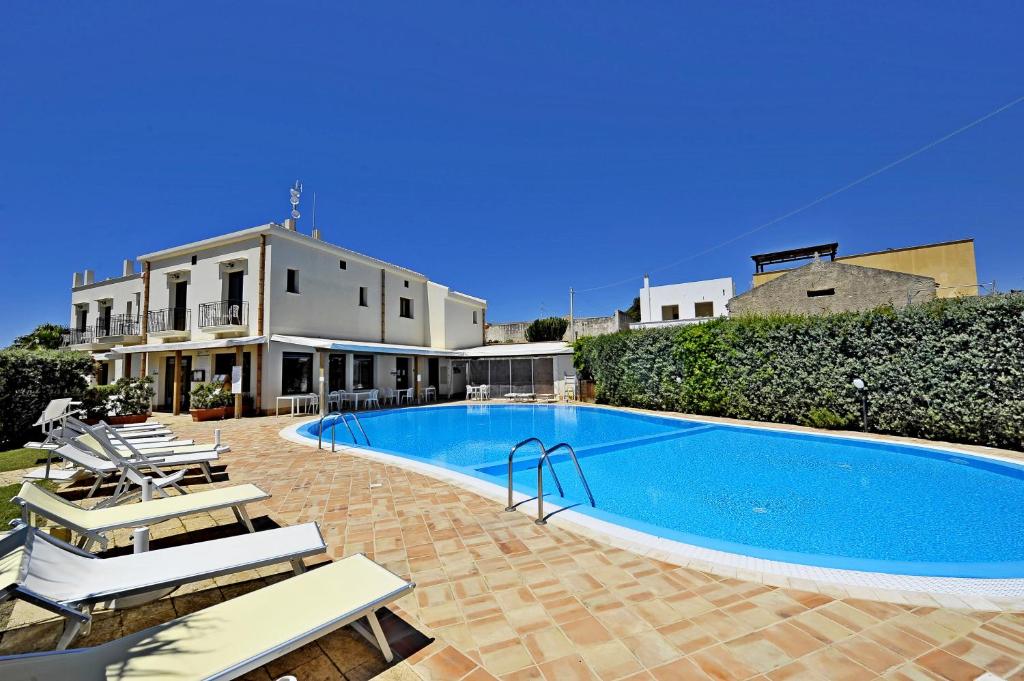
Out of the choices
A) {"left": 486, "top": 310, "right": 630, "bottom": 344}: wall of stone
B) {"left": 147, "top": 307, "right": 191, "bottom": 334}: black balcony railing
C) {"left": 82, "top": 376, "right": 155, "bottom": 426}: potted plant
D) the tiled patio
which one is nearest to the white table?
{"left": 82, "top": 376, "right": 155, "bottom": 426}: potted plant

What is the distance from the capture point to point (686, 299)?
37.1 meters

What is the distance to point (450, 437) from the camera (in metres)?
14.2

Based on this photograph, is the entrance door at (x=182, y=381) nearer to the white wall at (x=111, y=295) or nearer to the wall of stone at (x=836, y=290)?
the white wall at (x=111, y=295)

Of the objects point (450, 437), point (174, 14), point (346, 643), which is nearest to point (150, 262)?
point (174, 14)

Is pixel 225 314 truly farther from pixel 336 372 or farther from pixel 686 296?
pixel 686 296

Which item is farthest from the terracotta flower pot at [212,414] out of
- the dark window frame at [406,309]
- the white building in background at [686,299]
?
the white building in background at [686,299]

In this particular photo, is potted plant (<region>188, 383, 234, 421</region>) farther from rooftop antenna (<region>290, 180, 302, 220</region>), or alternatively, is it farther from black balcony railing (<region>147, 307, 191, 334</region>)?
rooftop antenna (<region>290, 180, 302, 220</region>)

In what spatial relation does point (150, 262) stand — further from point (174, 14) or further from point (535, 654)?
point (535, 654)

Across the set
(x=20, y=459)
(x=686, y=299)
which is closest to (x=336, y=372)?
(x=20, y=459)

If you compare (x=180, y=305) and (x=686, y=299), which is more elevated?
(x=686, y=299)

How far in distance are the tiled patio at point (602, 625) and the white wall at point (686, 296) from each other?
33.1m

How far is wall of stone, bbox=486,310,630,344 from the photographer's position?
33.0 m

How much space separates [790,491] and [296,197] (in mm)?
25016

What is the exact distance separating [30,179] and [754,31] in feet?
94.1
